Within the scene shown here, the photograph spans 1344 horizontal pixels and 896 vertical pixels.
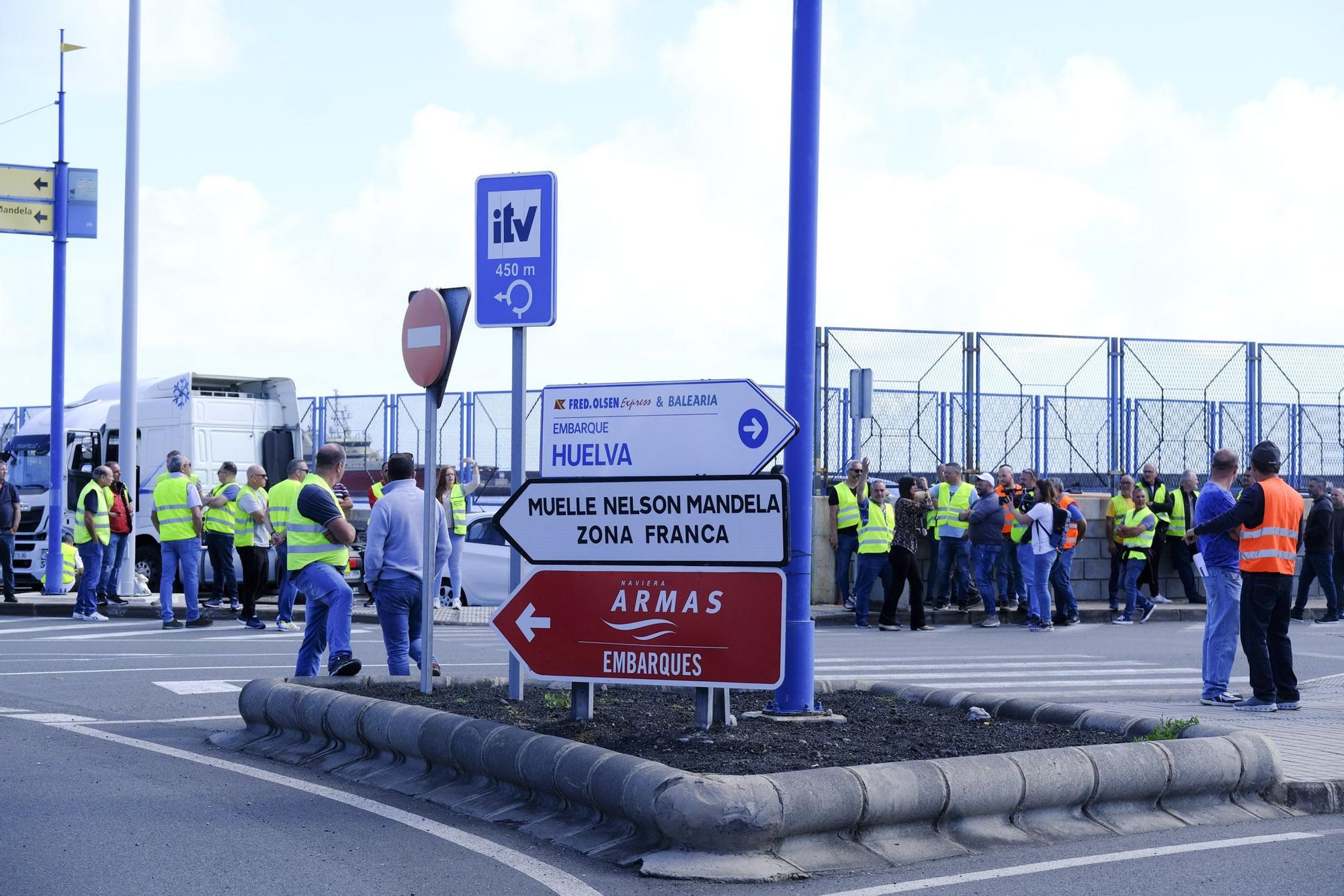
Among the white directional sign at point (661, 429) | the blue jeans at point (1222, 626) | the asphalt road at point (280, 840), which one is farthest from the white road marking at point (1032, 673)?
the white directional sign at point (661, 429)

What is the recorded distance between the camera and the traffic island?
5.79m

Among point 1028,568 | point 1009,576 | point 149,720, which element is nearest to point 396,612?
point 149,720

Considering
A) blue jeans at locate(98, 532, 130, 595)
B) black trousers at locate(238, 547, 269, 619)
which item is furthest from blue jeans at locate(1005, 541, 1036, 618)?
blue jeans at locate(98, 532, 130, 595)

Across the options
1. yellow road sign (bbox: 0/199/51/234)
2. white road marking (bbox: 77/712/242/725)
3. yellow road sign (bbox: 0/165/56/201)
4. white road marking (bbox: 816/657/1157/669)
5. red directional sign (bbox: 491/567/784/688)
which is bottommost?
white road marking (bbox: 816/657/1157/669)

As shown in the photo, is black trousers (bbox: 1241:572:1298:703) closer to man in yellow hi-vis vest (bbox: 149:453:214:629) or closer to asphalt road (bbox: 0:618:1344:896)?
asphalt road (bbox: 0:618:1344:896)

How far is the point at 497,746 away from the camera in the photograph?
6.91 metres

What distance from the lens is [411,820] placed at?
6.70 m

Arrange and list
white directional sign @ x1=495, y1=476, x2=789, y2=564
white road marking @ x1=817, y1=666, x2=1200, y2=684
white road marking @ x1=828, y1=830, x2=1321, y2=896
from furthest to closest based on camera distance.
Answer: white road marking @ x1=817, y1=666, x2=1200, y2=684, white directional sign @ x1=495, y1=476, x2=789, y2=564, white road marking @ x1=828, y1=830, x2=1321, y2=896

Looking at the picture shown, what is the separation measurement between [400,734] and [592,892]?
94.9 inches

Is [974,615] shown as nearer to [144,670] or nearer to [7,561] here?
[144,670]

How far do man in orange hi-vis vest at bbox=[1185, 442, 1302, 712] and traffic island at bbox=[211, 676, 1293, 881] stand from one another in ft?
9.19

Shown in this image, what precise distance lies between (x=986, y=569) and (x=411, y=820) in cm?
1331

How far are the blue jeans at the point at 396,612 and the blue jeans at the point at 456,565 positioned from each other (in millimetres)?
7962

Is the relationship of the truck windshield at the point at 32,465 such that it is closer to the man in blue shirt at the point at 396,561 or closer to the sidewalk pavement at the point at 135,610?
the sidewalk pavement at the point at 135,610
